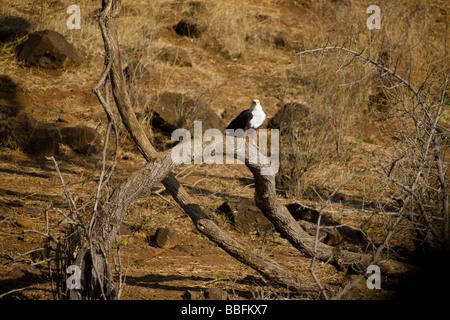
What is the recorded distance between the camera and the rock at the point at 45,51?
25.7 feet

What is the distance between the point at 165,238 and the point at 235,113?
11.2ft

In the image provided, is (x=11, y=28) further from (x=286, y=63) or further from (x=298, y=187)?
(x=298, y=187)

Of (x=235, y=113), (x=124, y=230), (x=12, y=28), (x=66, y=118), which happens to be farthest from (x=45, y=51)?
(x=124, y=230)

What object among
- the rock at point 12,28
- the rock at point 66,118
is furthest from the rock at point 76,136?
the rock at point 12,28

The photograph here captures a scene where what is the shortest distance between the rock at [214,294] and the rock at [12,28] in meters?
6.69

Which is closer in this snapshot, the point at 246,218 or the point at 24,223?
the point at 24,223

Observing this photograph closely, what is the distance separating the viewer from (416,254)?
13.0ft

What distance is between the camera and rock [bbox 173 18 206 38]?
973 cm

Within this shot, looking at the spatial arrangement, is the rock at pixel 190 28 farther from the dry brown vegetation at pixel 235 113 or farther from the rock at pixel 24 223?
the rock at pixel 24 223

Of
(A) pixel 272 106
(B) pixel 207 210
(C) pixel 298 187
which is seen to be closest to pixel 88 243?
(B) pixel 207 210

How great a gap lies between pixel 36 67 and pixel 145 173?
5.76 m

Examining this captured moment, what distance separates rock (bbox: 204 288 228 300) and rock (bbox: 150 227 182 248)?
3.78 ft

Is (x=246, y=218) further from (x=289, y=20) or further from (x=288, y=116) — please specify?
(x=289, y=20)

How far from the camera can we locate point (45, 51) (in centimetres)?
784
